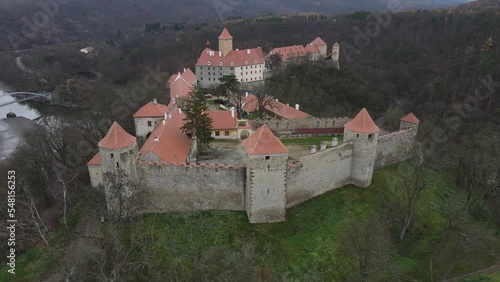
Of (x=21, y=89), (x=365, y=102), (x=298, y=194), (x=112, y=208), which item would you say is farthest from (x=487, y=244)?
(x=21, y=89)

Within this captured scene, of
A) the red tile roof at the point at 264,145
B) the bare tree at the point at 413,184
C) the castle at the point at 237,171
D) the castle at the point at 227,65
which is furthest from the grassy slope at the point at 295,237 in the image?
the castle at the point at 227,65

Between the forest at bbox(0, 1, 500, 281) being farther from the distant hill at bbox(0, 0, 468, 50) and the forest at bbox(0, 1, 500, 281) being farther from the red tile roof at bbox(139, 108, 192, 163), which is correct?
the distant hill at bbox(0, 0, 468, 50)

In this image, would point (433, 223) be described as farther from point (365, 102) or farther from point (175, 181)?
point (365, 102)

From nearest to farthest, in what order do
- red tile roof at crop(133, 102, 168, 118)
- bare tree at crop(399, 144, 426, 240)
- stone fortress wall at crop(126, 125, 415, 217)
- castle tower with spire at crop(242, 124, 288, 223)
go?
castle tower with spire at crop(242, 124, 288, 223), stone fortress wall at crop(126, 125, 415, 217), bare tree at crop(399, 144, 426, 240), red tile roof at crop(133, 102, 168, 118)

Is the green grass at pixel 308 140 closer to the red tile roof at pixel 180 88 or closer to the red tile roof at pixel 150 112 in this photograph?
the red tile roof at pixel 150 112

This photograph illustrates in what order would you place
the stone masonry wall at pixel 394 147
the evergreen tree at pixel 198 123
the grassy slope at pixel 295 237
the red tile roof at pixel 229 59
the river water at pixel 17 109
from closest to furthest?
the grassy slope at pixel 295 237
the evergreen tree at pixel 198 123
the stone masonry wall at pixel 394 147
the red tile roof at pixel 229 59
the river water at pixel 17 109

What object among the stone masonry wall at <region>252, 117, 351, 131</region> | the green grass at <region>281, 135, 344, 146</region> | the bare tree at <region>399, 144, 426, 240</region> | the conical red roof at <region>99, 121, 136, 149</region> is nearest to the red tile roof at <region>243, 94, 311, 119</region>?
the stone masonry wall at <region>252, 117, 351, 131</region>
